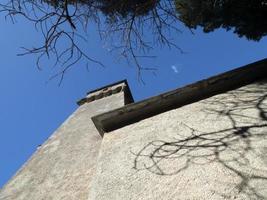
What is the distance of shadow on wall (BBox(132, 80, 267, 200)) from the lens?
219 centimetres

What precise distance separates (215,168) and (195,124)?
2.65ft

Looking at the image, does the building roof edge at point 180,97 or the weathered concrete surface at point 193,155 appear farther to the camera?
the building roof edge at point 180,97

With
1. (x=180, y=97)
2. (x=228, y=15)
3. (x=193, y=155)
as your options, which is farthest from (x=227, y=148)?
(x=228, y=15)

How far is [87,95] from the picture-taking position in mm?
6617

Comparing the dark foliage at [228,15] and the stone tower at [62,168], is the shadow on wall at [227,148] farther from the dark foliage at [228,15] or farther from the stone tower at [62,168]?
the dark foliage at [228,15]

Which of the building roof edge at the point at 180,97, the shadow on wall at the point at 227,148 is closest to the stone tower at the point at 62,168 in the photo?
the building roof edge at the point at 180,97

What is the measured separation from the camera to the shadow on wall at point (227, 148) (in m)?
2.19

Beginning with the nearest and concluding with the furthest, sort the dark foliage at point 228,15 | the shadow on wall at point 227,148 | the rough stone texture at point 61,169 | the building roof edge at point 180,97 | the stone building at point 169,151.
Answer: the shadow on wall at point 227,148, the stone building at point 169,151, the rough stone texture at point 61,169, the building roof edge at point 180,97, the dark foliage at point 228,15

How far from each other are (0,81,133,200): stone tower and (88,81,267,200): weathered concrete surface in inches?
17.1

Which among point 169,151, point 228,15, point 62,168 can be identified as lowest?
point 62,168

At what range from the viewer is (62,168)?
3.70m

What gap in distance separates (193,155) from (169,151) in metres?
0.25

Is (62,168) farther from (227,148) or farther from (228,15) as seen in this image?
(228,15)

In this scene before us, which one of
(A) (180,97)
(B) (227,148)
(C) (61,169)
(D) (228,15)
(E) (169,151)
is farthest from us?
(D) (228,15)
